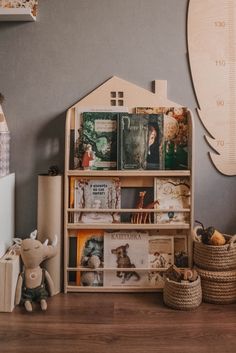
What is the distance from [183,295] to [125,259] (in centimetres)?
36

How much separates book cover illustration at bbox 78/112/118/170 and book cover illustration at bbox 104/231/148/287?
1.20ft

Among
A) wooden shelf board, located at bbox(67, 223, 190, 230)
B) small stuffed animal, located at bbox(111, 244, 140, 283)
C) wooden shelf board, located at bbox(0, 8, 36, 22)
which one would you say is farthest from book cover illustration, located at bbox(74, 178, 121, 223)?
wooden shelf board, located at bbox(0, 8, 36, 22)

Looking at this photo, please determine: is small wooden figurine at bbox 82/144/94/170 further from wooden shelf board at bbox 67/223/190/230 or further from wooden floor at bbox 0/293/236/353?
wooden floor at bbox 0/293/236/353

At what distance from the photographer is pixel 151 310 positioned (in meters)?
1.81

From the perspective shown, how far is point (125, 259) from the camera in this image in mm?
2037

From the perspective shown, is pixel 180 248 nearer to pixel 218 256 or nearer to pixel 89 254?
pixel 218 256

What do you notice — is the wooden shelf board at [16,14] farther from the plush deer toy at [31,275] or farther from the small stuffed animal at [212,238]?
the small stuffed animal at [212,238]

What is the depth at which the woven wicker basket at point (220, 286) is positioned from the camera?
187 centimetres

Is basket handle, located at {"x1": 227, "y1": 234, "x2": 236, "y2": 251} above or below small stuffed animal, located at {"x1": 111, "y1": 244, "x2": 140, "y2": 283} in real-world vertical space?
above

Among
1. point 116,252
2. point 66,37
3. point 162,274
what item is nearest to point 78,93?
point 66,37

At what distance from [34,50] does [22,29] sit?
0.12m

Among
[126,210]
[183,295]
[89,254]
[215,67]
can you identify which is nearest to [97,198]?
[126,210]

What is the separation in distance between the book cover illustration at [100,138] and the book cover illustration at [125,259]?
0.37 m

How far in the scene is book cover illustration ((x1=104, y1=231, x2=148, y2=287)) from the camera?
80.0 inches
